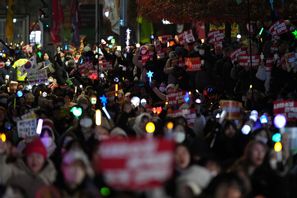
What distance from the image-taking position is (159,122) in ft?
→ 53.7

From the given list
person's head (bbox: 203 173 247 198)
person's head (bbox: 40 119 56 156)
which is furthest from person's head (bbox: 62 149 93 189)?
person's head (bbox: 40 119 56 156)

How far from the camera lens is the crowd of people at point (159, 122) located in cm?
1060

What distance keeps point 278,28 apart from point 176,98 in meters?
3.28

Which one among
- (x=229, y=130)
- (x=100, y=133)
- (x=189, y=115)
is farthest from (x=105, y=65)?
(x=100, y=133)

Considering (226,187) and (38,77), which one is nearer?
(226,187)

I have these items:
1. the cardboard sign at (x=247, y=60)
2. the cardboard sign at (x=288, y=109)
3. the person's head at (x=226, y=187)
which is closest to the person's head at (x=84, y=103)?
the cardboard sign at (x=247, y=60)

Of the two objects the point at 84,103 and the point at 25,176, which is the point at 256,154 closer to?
the point at 25,176

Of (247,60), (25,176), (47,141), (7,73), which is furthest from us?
(7,73)

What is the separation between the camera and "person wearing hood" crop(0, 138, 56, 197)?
11406mm

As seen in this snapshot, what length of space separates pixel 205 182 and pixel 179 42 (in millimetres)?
17497

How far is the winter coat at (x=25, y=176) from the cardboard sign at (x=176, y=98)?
8.25 meters

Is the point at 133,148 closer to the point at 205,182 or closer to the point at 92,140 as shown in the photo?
the point at 205,182

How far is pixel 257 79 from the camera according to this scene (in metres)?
21.9

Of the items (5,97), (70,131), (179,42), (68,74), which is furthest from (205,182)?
(68,74)
